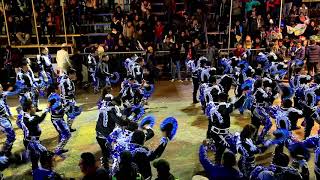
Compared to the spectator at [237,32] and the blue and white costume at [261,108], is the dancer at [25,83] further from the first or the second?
the spectator at [237,32]

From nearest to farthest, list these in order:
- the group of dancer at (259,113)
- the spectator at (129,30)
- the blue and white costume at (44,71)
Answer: the group of dancer at (259,113) → the blue and white costume at (44,71) → the spectator at (129,30)

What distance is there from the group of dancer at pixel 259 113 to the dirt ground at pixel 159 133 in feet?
1.72

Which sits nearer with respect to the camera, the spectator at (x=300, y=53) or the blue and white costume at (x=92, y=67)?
the blue and white costume at (x=92, y=67)

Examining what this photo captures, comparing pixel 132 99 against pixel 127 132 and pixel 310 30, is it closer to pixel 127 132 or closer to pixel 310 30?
pixel 127 132

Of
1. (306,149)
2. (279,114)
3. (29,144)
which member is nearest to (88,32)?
(29,144)

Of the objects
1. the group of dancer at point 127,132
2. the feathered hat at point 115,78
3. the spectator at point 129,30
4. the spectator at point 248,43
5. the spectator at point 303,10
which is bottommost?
the feathered hat at point 115,78

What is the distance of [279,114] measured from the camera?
794 centimetres

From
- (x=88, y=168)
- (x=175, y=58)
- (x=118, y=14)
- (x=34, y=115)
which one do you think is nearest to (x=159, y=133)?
(x=34, y=115)

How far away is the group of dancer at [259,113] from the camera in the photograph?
6773 millimetres

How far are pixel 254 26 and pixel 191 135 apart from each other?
28.1 ft

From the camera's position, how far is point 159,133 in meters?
11.1

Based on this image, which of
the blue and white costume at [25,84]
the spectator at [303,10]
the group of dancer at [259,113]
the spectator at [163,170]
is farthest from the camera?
the spectator at [303,10]

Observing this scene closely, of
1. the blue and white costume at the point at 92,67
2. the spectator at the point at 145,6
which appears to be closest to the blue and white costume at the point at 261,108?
the blue and white costume at the point at 92,67

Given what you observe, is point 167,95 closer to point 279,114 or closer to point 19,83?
point 19,83
